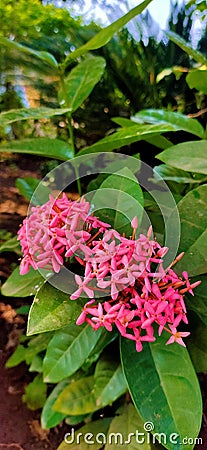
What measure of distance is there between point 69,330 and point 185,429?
30cm

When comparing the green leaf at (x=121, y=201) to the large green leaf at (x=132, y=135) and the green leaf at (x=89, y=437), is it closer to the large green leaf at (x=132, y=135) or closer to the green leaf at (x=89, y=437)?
the large green leaf at (x=132, y=135)

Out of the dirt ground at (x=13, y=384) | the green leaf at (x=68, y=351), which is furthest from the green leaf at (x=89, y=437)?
the green leaf at (x=68, y=351)

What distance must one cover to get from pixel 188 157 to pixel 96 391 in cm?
53

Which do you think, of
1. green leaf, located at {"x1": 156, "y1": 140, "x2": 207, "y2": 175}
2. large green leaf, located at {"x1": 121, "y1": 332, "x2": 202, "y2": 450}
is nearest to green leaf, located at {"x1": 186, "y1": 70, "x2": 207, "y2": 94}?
green leaf, located at {"x1": 156, "y1": 140, "x2": 207, "y2": 175}

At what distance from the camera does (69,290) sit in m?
0.72

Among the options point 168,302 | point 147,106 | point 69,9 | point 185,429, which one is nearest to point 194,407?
point 185,429

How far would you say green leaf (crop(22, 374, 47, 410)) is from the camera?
45.6 inches

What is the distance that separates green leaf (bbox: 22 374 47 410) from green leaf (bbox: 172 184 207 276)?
2.06 ft

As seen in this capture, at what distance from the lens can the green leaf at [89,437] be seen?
99cm

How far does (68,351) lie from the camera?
2.84 ft

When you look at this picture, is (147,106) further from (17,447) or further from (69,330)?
(17,447)

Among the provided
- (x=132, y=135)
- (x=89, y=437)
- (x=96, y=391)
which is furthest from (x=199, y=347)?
(x=132, y=135)

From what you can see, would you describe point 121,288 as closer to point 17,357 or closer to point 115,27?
point 115,27

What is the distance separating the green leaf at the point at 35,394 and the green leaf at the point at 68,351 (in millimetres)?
326
